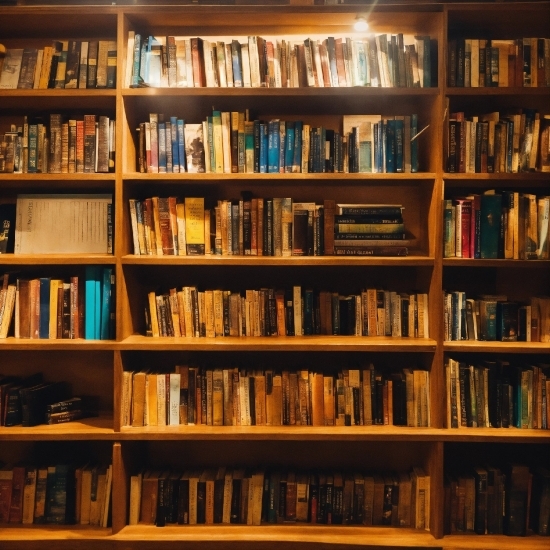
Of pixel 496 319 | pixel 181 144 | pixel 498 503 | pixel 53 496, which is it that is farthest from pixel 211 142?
pixel 498 503

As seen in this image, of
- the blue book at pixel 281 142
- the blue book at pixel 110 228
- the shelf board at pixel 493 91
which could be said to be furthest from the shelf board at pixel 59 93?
the shelf board at pixel 493 91

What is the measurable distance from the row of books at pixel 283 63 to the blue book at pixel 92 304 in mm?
817

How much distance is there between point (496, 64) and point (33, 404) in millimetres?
2349

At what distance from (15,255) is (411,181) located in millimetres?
1672

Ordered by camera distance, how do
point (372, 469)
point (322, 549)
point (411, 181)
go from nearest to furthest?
point (322, 549), point (411, 181), point (372, 469)

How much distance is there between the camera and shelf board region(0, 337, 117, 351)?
2334mm

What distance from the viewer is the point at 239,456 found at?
8.77 ft

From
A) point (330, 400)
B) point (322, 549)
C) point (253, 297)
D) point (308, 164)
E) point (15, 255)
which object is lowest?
point (322, 549)

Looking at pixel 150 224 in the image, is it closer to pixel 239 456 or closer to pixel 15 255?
pixel 15 255

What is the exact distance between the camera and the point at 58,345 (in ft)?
7.71

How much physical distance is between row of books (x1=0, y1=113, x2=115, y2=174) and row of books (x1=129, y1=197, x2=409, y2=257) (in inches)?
9.6

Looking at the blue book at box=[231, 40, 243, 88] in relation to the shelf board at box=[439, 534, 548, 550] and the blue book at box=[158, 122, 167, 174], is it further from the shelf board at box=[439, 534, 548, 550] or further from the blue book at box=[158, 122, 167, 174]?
the shelf board at box=[439, 534, 548, 550]

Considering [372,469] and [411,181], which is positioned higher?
[411,181]

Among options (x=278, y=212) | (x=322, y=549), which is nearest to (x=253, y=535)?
(x=322, y=549)
